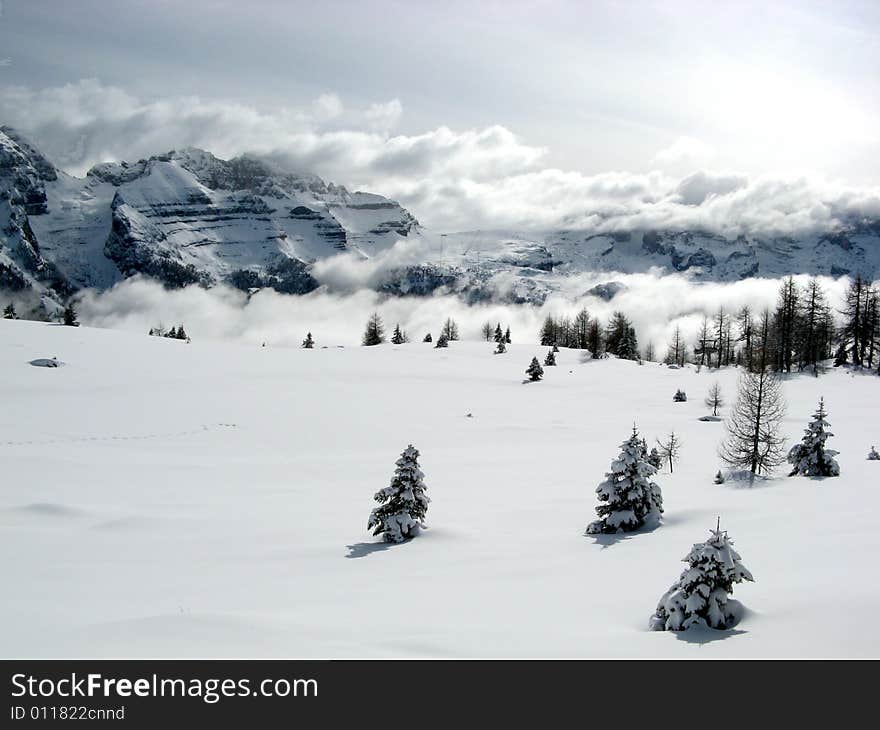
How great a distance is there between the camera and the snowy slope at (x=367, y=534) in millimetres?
9727

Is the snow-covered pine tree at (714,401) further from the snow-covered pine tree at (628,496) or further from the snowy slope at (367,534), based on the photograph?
the snow-covered pine tree at (628,496)

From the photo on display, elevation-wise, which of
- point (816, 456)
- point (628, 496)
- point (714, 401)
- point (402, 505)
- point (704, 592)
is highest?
point (714, 401)

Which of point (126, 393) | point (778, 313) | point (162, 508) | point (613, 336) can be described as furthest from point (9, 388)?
point (613, 336)

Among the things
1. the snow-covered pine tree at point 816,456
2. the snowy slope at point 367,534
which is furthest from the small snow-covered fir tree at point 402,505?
the snow-covered pine tree at point 816,456

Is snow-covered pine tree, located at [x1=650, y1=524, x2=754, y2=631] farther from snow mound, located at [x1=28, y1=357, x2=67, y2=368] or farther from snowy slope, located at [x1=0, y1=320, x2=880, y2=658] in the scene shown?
snow mound, located at [x1=28, y1=357, x2=67, y2=368]

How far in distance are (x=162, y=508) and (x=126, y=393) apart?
2899 centimetres

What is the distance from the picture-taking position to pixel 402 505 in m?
18.1

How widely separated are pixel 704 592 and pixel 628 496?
8.53m

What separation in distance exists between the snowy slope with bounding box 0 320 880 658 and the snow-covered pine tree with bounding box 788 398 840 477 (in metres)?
0.78

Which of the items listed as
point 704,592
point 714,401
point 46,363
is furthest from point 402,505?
point 46,363

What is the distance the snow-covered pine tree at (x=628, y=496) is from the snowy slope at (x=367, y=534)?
2.33ft

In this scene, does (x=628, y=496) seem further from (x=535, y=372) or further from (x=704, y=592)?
(x=535, y=372)
